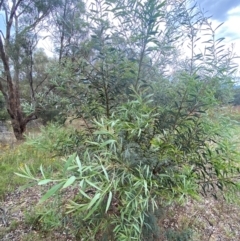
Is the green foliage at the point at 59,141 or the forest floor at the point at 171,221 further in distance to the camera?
the forest floor at the point at 171,221

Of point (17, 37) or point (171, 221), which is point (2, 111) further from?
point (171, 221)

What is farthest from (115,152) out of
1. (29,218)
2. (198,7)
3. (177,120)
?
(29,218)

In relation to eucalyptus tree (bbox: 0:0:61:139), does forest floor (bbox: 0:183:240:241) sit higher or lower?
lower

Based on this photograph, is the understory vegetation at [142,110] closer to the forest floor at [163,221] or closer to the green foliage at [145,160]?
the green foliage at [145,160]

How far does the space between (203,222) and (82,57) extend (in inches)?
61.6

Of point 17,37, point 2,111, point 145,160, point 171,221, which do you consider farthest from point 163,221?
point 2,111

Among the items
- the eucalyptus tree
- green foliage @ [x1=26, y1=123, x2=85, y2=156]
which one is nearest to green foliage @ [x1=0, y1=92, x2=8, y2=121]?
the eucalyptus tree

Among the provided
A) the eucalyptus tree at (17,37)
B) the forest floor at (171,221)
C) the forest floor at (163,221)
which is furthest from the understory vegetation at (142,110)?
the eucalyptus tree at (17,37)


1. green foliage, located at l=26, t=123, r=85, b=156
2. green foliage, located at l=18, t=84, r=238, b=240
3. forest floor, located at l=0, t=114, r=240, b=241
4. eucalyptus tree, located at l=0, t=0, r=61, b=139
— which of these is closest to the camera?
green foliage, located at l=18, t=84, r=238, b=240

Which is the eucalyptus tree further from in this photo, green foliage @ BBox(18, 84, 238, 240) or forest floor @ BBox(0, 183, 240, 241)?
green foliage @ BBox(18, 84, 238, 240)

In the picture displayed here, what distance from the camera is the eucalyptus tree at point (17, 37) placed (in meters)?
5.77

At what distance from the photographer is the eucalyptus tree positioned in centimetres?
577

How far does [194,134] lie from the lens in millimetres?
927

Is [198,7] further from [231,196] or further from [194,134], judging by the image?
[231,196]
